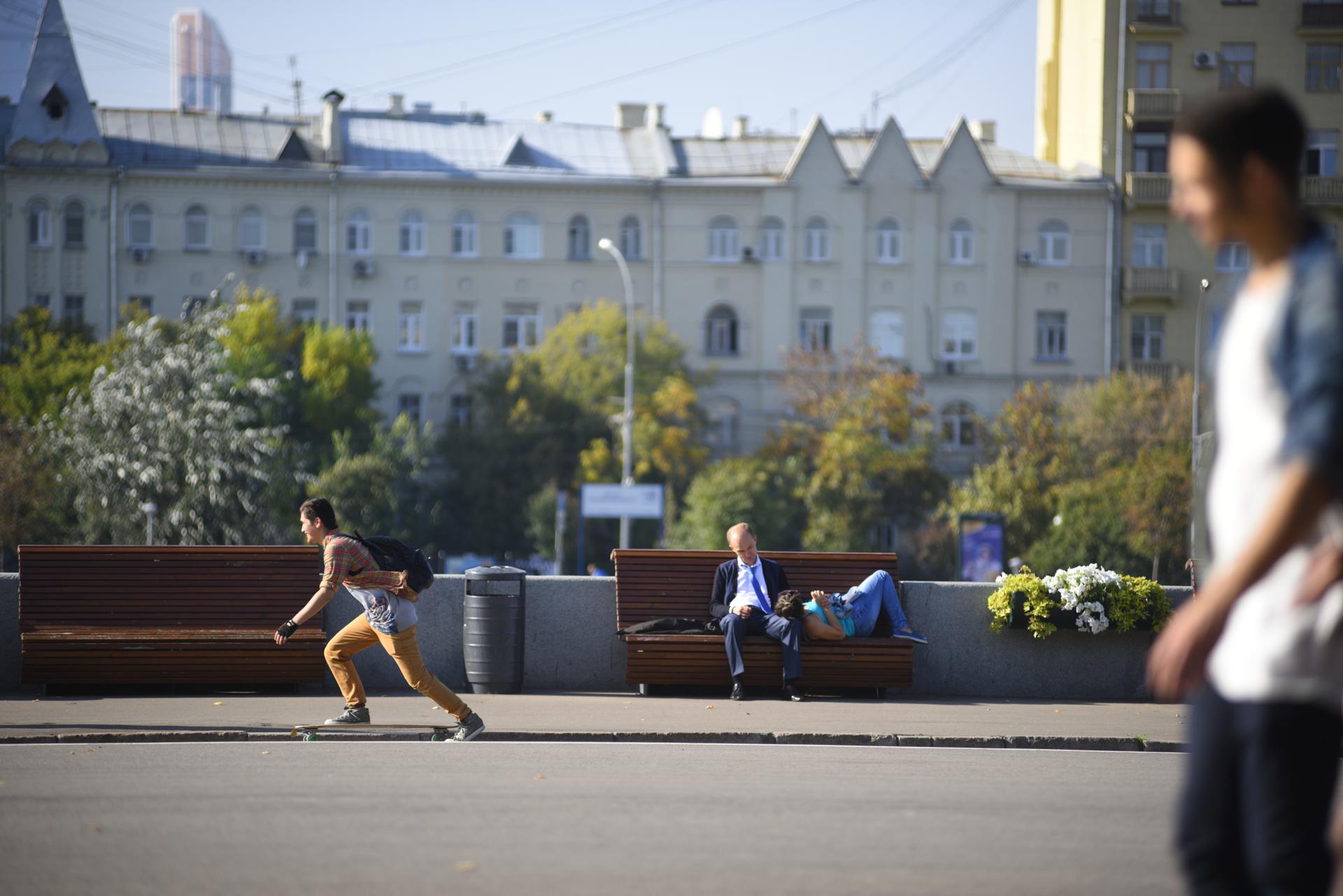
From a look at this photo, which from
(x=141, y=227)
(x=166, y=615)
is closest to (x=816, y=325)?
(x=141, y=227)

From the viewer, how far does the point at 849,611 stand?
14117 millimetres

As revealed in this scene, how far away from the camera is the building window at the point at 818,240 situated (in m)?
A: 69.1

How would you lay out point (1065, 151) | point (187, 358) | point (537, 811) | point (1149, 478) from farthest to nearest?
point (1065, 151)
point (1149, 478)
point (187, 358)
point (537, 811)

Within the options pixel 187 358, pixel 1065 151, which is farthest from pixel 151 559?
pixel 1065 151

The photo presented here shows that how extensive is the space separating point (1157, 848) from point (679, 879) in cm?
236

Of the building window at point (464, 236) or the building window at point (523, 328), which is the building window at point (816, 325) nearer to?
the building window at point (523, 328)

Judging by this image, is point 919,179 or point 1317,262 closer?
point 1317,262

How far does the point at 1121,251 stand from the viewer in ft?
228

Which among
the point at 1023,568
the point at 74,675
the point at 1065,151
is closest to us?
the point at 74,675

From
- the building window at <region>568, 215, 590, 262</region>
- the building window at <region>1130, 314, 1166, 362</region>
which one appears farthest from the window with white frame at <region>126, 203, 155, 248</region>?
the building window at <region>1130, 314, 1166, 362</region>

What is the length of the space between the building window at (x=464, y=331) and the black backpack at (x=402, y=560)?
5917 cm

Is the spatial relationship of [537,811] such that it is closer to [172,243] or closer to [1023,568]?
[1023,568]

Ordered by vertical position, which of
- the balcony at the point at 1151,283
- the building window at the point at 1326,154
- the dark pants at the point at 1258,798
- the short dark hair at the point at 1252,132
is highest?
the building window at the point at 1326,154

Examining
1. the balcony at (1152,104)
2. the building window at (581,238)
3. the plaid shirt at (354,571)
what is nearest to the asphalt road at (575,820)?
the plaid shirt at (354,571)
